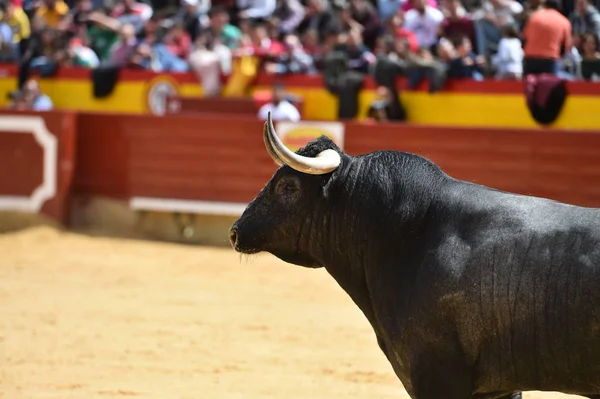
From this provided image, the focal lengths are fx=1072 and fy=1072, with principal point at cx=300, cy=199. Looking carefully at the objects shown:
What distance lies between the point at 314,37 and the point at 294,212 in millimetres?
9949

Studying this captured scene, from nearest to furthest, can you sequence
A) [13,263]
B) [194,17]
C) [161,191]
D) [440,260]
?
[440,260], [13,263], [161,191], [194,17]

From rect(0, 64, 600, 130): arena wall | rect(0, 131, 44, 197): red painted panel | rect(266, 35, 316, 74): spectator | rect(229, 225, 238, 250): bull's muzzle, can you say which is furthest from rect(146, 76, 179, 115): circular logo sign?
rect(229, 225, 238, 250): bull's muzzle

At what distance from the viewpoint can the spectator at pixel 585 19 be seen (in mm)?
11188

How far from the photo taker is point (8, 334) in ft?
23.9

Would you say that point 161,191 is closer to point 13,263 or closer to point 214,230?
point 214,230

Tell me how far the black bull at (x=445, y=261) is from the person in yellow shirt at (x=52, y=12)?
44.2 feet

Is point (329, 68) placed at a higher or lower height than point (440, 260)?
lower

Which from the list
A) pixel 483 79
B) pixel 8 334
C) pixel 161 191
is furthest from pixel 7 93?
pixel 8 334

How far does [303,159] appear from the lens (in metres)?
4.12

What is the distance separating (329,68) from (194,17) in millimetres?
3381

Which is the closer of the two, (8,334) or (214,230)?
(8,334)

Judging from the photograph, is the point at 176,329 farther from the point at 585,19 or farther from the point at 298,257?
the point at 585,19

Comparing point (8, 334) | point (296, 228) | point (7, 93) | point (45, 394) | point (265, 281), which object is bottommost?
point (7, 93)

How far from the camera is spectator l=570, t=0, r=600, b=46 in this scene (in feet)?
36.7
